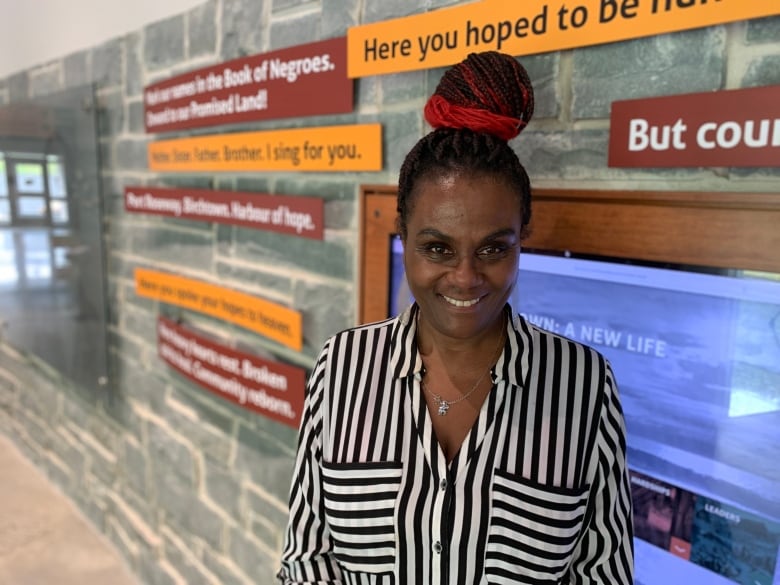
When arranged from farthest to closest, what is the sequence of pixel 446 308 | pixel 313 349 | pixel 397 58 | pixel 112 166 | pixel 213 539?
pixel 112 166, pixel 213 539, pixel 313 349, pixel 397 58, pixel 446 308

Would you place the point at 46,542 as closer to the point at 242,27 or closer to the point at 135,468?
the point at 135,468

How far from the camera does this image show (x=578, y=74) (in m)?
1.08

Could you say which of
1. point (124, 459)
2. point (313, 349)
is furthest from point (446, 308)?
point (124, 459)

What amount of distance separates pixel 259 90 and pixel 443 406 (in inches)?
44.3

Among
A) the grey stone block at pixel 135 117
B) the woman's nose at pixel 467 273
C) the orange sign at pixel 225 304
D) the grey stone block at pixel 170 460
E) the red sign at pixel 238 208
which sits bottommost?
the grey stone block at pixel 170 460

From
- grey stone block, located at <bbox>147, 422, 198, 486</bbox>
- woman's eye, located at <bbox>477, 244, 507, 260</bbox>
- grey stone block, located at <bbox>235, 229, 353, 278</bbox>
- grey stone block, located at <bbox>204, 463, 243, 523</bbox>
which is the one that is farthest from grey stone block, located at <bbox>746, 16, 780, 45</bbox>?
grey stone block, located at <bbox>147, 422, 198, 486</bbox>

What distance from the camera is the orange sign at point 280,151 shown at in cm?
145

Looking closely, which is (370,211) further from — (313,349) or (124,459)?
(124,459)

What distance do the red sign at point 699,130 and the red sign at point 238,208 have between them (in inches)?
31.4

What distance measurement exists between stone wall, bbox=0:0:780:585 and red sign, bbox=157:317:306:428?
0.17 feet

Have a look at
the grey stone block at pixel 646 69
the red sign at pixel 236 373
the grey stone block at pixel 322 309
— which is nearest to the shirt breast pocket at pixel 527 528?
the grey stone block at pixel 646 69

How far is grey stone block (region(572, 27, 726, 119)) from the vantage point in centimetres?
93

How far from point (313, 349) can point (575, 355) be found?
895mm

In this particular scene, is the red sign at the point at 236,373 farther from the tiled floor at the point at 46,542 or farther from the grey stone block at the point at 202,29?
the tiled floor at the point at 46,542
